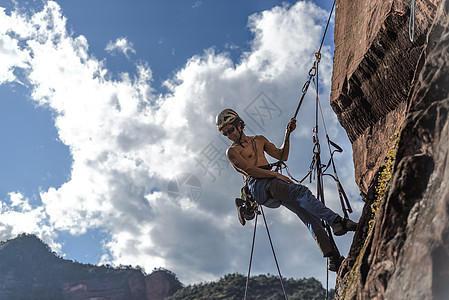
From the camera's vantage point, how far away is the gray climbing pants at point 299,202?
16.6 feet

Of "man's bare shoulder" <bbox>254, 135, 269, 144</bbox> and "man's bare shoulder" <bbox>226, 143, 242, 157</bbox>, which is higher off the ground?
"man's bare shoulder" <bbox>254, 135, 269, 144</bbox>

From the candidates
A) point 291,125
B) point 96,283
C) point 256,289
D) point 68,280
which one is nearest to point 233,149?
point 291,125

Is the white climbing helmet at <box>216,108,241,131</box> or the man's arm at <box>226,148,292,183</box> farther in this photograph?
the white climbing helmet at <box>216,108,241,131</box>

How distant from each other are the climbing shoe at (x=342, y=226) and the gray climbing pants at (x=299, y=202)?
0.06 metres

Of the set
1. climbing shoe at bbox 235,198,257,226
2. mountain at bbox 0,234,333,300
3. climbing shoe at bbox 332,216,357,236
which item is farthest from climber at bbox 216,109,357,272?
mountain at bbox 0,234,333,300

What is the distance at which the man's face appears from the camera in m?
5.79

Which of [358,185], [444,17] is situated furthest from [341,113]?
[444,17]

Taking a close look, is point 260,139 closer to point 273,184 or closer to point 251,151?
point 251,151

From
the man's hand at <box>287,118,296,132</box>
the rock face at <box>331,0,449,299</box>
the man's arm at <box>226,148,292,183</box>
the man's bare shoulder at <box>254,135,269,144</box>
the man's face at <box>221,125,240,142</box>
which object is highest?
the man's hand at <box>287,118,296,132</box>

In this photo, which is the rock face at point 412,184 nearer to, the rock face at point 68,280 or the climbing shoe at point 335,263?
the climbing shoe at point 335,263

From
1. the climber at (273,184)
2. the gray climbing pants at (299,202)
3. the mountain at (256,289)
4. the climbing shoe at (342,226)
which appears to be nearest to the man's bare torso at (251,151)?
the climber at (273,184)

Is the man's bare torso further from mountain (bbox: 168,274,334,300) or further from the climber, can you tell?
mountain (bbox: 168,274,334,300)

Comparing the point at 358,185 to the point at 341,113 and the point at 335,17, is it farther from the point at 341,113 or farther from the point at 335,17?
the point at 335,17

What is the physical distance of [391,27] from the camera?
541 cm
